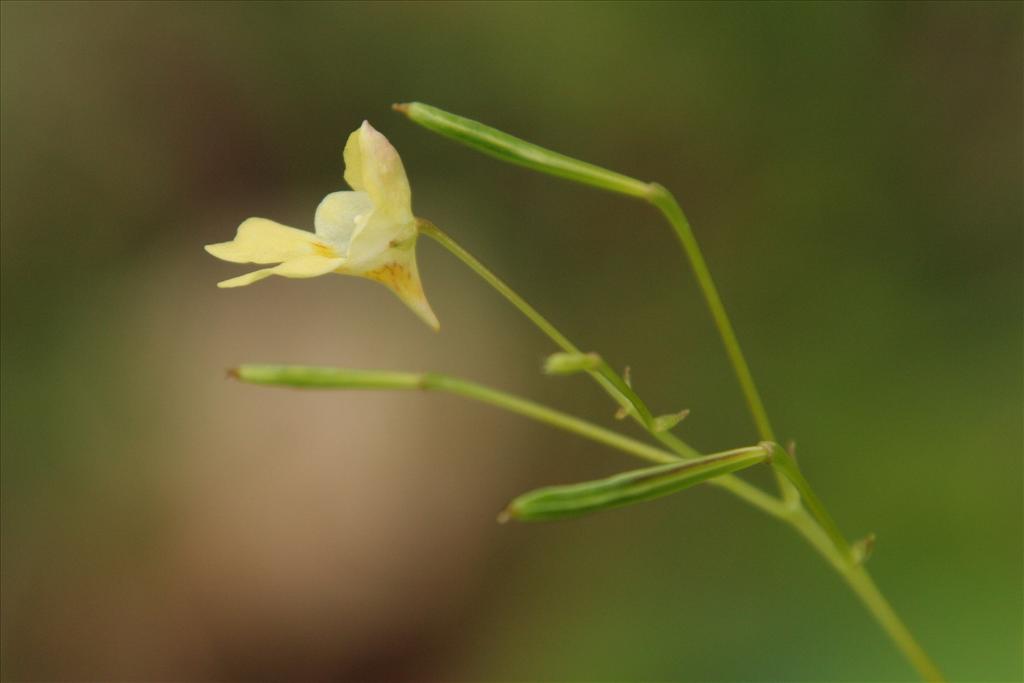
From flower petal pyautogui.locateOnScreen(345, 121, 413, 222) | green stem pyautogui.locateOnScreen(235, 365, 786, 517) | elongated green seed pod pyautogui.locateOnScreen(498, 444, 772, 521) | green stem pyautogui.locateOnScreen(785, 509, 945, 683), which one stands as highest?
flower petal pyautogui.locateOnScreen(345, 121, 413, 222)

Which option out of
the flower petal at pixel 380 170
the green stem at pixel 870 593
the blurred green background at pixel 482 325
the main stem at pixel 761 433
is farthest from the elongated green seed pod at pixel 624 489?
the blurred green background at pixel 482 325

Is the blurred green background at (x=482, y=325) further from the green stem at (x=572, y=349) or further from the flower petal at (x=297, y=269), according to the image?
the flower petal at (x=297, y=269)

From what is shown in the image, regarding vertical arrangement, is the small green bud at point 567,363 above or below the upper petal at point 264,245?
below

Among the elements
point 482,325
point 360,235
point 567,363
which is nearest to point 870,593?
point 567,363

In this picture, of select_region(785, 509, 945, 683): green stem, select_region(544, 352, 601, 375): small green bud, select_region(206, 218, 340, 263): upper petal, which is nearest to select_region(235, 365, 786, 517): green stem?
select_region(544, 352, 601, 375): small green bud

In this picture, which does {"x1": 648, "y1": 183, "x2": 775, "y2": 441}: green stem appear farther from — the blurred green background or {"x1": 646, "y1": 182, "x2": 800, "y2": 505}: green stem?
the blurred green background

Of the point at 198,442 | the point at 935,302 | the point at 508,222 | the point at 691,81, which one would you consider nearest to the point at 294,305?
the point at 198,442

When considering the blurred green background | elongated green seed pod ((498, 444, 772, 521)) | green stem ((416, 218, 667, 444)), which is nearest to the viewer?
elongated green seed pod ((498, 444, 772, 521))
